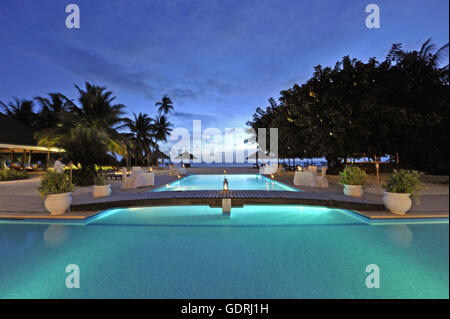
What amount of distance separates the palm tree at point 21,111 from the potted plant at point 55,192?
94.7 ft

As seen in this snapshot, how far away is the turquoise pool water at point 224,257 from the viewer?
9.31ft

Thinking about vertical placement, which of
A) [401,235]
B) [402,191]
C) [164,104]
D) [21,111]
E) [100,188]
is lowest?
[401,235]

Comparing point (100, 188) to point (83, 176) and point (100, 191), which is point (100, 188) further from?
point (83, 176)

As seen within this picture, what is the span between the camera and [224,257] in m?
3.78

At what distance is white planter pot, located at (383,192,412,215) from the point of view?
5.15 m

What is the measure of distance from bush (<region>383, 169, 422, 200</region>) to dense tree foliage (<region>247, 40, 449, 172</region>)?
545cm

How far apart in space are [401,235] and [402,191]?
1366 mm

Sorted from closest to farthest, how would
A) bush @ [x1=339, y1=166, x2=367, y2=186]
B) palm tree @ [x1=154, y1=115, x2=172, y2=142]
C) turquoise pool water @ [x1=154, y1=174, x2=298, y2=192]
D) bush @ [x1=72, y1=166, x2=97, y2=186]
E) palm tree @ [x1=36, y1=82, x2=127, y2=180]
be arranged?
bush @ [x1=339, y1=166, x2=367, y2=186] → bush @ [x1=72, y1=166, x2=97, y2=186] → turquoise pool water @ [x1=154, y1=174, x2=298, y2=192] → palm tree @ [x1=36, y1=82, x2=127, y2=180] → palm tree @ [x1=154, y1=115, x2=172, y2=142]

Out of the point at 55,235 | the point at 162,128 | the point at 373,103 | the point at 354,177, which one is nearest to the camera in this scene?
the point at 55,235

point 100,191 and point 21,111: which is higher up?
point 21,111

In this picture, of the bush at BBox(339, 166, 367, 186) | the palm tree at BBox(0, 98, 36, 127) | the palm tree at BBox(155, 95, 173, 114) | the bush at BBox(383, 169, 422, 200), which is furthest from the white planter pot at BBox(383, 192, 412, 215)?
the palm tree at BBox(0, 98, 36, 127)

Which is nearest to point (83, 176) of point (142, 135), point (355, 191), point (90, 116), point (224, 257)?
point (90, 116)

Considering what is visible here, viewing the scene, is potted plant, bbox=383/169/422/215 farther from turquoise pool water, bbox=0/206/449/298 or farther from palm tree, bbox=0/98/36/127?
palm tree, bbox=0/98/36/127

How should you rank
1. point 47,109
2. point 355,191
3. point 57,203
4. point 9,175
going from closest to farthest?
point 57,203, point 355,191, point 9,175, point 47,109
